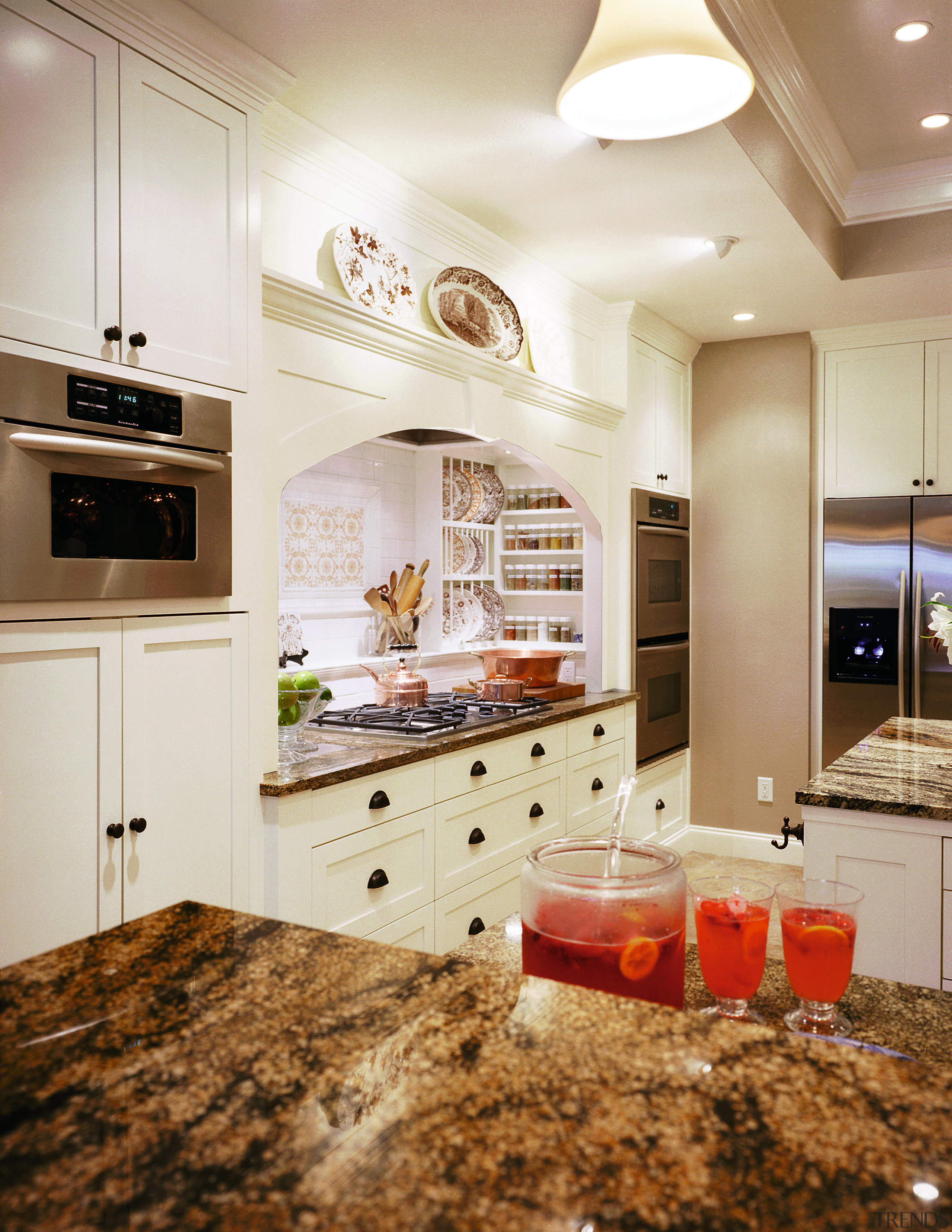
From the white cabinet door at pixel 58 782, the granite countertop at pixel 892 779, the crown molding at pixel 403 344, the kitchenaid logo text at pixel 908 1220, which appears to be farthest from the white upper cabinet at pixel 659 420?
the kitchenaid logo text at pixel 908 1220

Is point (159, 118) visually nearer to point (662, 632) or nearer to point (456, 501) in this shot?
point (456, 501)

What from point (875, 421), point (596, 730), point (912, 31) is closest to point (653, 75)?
point (912, 31)

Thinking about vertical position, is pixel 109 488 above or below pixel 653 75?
below

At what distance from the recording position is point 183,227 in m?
1.97

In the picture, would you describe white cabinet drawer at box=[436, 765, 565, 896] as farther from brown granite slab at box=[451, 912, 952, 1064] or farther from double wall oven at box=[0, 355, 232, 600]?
brown granite slab at box=[451, 912, 952, 1064]

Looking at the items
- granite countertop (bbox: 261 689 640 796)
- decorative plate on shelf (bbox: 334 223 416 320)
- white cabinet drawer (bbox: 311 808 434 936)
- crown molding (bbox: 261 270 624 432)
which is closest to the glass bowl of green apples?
granite countertop (bbox: 261 689 640 796)

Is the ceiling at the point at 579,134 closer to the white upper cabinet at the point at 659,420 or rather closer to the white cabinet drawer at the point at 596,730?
the white upper cabinet at the point at 659,420

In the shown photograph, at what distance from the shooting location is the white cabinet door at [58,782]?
1635 mm

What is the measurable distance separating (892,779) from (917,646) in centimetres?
236

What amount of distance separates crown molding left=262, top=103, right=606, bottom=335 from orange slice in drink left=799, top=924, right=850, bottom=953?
7.60 ft

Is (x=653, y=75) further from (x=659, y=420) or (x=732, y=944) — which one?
(x=659, y=420)

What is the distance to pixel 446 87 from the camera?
2.35m

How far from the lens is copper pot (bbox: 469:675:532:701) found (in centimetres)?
350

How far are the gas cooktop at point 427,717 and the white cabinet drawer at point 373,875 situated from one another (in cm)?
29
